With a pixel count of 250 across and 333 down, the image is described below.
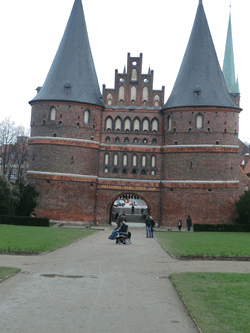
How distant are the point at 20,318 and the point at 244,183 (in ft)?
181

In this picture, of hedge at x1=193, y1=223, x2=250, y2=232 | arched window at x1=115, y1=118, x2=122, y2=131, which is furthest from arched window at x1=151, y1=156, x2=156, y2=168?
hedge at x1=193, y1=223, x2=250, y2=232

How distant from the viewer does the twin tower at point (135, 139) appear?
49781 millimetres

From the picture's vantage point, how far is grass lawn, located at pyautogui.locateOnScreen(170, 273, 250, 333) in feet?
30.1

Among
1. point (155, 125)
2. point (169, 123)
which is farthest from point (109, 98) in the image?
point (169, 123)

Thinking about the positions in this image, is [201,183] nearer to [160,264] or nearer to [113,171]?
[113,171]

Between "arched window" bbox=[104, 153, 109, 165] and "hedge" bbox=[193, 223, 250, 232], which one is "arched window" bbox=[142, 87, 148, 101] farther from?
"hedge" bbox=[193, 223, 250, 232]

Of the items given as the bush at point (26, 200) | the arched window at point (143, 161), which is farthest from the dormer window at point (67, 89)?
the arched window at point (143, 161)

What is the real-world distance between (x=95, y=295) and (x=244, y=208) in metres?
38.4

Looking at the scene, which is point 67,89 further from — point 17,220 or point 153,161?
point 17,220

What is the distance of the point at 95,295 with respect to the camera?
38.0ft

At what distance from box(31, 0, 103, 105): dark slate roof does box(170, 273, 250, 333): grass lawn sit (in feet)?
124

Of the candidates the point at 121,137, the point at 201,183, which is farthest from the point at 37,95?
the point at 201,183

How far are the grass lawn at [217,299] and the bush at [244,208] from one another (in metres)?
33.6

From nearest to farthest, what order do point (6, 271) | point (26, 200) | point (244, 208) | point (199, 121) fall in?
1. point (6, 271)
2. point (244, 208)
3. point (26, 200)
4. point (199, 121)
